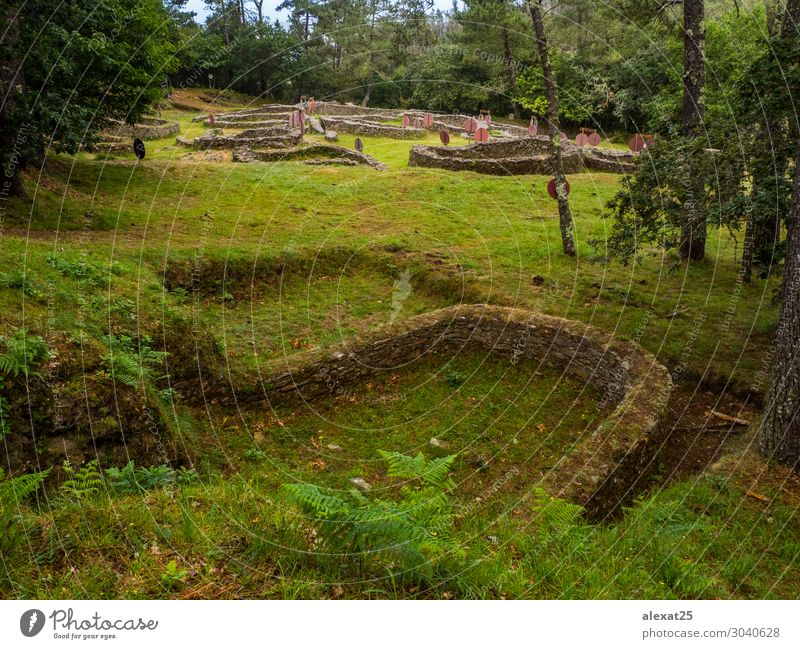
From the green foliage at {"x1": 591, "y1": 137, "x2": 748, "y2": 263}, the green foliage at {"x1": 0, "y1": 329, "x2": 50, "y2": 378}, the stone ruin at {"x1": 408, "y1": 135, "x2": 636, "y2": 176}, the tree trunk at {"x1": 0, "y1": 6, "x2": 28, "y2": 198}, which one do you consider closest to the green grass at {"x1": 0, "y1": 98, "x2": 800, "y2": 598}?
the green foliage at {"x1": 0, "y1": 329, "x2": 50, "y2": 378}

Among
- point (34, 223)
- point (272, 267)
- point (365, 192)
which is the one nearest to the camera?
point (34, 223)

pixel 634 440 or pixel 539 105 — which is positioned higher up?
pixel 539 105

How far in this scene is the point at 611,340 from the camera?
453 inches

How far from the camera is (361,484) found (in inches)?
332

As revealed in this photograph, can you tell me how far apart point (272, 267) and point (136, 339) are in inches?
277

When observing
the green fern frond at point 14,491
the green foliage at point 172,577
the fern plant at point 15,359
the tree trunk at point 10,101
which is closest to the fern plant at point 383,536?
the green foliage at point 172,577

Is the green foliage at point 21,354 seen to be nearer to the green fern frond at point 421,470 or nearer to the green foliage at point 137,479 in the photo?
the green foliage at point 137,479

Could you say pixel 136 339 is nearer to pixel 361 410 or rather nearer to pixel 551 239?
pixel 361 410

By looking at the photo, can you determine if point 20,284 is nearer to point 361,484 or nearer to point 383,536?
point 361,484

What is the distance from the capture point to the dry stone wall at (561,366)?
7.90m

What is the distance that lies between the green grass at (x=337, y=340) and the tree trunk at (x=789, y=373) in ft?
1.84

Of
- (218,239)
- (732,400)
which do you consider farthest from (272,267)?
(732,400)

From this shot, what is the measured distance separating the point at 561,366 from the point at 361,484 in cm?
584

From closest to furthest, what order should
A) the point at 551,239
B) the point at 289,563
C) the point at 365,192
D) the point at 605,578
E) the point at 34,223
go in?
the point at 289,563, the point at 605,578, the point at 34,223, the point at 551,239, the point at 365,192
